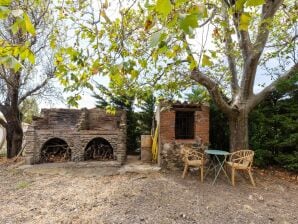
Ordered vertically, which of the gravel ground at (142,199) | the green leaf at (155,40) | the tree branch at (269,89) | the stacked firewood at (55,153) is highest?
the tree branch at (269,89)

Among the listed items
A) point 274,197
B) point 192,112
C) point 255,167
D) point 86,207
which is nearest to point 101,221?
point 86,207

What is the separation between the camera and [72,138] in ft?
29.2

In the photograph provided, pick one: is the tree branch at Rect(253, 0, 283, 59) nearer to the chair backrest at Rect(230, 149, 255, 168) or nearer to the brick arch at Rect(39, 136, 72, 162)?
the chair backrest at Rect(230, 149, 255, 168)

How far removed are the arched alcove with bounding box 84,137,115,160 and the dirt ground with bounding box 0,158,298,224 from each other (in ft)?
5.66

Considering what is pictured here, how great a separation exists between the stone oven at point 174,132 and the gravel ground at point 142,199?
640 millimetres

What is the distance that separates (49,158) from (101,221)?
214 inches

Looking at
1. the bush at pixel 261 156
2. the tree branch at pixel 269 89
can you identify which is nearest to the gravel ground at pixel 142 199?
the bush at pixel 261 156

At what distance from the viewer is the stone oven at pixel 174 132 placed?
308 inches

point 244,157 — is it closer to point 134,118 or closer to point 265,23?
point 265,23

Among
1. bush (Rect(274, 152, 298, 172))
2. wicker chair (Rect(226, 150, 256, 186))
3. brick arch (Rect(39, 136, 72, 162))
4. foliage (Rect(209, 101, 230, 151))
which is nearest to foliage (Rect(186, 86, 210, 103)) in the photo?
foliage (Rect(209, 101, 230, 151))

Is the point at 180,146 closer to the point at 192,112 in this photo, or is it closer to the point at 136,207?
the point at 192,112

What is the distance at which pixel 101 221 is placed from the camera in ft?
14.5

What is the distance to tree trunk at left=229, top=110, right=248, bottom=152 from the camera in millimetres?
7391

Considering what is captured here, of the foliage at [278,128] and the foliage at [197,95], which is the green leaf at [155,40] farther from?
the foliage at [278,128]
